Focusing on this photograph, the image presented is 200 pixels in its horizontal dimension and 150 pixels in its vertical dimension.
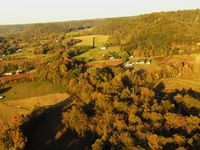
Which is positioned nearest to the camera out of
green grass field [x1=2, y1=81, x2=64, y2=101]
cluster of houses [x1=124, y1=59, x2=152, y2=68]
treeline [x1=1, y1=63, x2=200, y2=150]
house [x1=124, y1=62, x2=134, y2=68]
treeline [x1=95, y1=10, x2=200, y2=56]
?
treeline [x1=1, y1=63, x2=200, y2=150]

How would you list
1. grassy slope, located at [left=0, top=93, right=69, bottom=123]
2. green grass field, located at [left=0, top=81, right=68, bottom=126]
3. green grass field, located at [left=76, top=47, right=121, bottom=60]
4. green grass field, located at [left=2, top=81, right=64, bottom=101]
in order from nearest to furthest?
grassy slope, located at [left=0, top=93, right=69, bottom=123]
green grass field, located at [left=0, top=81, right=68, bottom=126]
green grass field, located at [left=2, top=81, right=64, bottom=101]
green grass field, located at [left=76, top=47, right=121, bottom=60]

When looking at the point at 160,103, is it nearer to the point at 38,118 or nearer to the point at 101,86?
the point at 101,86

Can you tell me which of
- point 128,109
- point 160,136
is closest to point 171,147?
point 160,136

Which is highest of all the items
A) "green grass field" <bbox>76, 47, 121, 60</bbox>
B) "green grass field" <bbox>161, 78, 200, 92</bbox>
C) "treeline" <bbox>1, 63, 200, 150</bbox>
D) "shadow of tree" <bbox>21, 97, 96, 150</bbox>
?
"treeline" <bbox>1, 63, 200, 150</bbox>

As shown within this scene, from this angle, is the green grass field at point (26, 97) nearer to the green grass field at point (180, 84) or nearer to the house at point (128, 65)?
the green grass field at point (180, 84)

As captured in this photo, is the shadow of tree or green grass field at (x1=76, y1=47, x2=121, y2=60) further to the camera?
green grass field at (x1=76, y1=47, x2=121, y2=60)

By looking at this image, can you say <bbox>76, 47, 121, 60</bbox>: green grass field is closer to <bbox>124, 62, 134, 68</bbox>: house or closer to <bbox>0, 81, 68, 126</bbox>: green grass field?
<bbox>124, 62, 134, 68</bbox>: house

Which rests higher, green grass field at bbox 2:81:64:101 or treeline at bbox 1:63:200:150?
treeline at bbox 1:63:200:150

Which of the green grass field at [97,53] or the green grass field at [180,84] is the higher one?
the green grass field at [180,84]

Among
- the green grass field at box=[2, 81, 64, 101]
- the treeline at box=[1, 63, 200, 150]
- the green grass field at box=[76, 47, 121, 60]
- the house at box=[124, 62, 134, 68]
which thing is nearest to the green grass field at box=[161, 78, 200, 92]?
the treeline at box=[1, 63, 200, 150]

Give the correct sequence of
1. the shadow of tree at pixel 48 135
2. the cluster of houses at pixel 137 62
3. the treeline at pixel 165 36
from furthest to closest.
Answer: the treeline at pixel 165 36
the cluster of houses at pixel 137 62
the shadow of tree at pixel 48 135

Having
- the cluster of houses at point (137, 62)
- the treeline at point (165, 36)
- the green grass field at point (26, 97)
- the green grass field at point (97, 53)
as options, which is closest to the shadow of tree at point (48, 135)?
the green grass field at point (26, 97)
